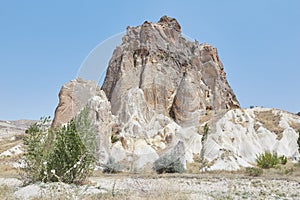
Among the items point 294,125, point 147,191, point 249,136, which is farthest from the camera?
point 294,125

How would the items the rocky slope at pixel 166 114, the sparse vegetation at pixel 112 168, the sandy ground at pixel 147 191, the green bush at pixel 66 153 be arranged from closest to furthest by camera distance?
the sandy ground at pixel 147 191
the green bush at pixel 66 153
the sparse vegetation at pixel 112 168
the rocky slope at pixel 166 114

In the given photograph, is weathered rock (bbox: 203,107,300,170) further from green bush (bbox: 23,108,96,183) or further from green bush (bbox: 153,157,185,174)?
green bush (bbox: 23,108,96,183)

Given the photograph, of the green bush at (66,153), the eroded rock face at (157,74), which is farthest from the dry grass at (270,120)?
the green bush at (66,153)

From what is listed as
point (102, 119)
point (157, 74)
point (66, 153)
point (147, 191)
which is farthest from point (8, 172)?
point (157, 74)

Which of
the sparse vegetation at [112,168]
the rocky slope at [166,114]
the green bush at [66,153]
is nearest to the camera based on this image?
the green bush at [66,153]

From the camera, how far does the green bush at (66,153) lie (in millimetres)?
10219

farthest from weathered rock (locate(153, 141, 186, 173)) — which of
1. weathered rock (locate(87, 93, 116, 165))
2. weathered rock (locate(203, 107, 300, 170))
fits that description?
weathered rock (locate(87, 93, 116, 165))

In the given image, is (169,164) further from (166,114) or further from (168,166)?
(166,114)

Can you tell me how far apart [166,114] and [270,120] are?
12418 mm

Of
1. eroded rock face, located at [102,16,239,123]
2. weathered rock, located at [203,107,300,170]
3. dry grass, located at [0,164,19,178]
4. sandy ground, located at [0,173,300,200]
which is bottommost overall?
Answer: sandy ground, located at [0,173,300,200]

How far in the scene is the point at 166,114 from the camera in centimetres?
3303

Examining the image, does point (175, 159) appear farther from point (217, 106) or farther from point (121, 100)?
point (217, 106)

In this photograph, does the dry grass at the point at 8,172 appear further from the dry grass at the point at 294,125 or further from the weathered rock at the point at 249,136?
the dry grass at the point at 294,125

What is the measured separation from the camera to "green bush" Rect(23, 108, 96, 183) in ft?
33.5
